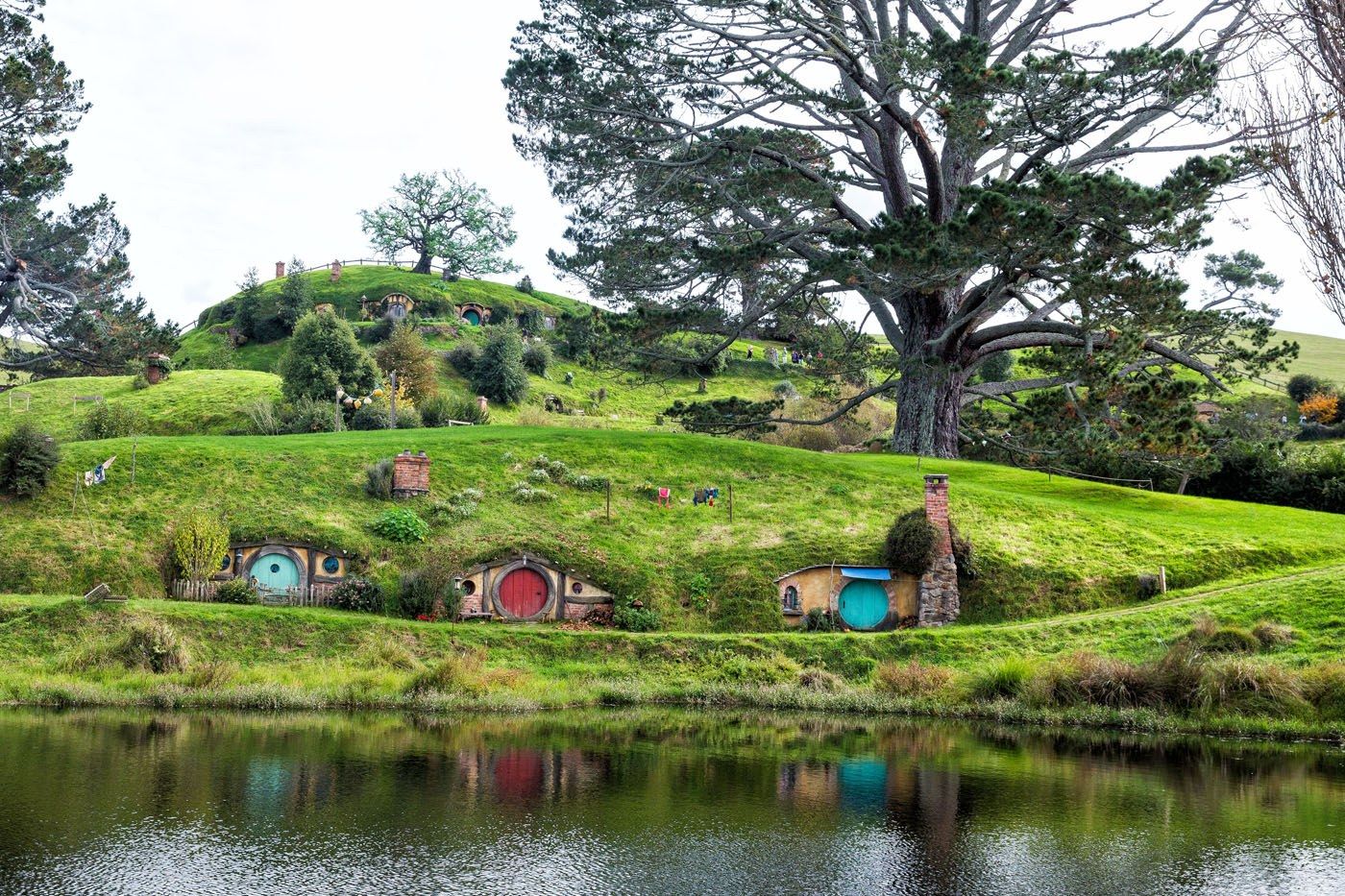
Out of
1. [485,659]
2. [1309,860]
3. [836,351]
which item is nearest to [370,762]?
[485,659]

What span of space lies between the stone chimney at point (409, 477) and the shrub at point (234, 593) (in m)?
6.90

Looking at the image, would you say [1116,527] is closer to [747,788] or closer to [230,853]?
[747,788]

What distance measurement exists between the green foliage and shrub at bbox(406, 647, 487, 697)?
33.3 ft

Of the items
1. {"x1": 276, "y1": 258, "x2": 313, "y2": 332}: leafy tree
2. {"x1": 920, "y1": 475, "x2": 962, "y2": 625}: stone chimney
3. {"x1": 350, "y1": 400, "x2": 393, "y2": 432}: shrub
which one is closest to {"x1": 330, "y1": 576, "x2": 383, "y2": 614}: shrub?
{"x1": 920, "y1": 475, "x2": 962, "y2": 625}: stone chimney

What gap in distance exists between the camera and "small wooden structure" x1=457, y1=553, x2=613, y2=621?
3638cm

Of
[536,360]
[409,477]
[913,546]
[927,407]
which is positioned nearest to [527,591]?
[409,477]

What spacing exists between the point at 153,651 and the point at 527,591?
11.4 meters

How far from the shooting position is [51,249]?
45219mm

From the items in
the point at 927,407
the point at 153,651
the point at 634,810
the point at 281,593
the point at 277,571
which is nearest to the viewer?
the point at 634,810

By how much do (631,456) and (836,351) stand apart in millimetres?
12878

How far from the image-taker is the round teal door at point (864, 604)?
1464 inches

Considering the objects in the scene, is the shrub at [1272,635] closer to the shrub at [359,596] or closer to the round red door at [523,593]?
the round red door at [523,593]

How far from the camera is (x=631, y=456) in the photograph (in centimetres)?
4731

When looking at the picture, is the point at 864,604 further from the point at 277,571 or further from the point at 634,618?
the point at 277,571
